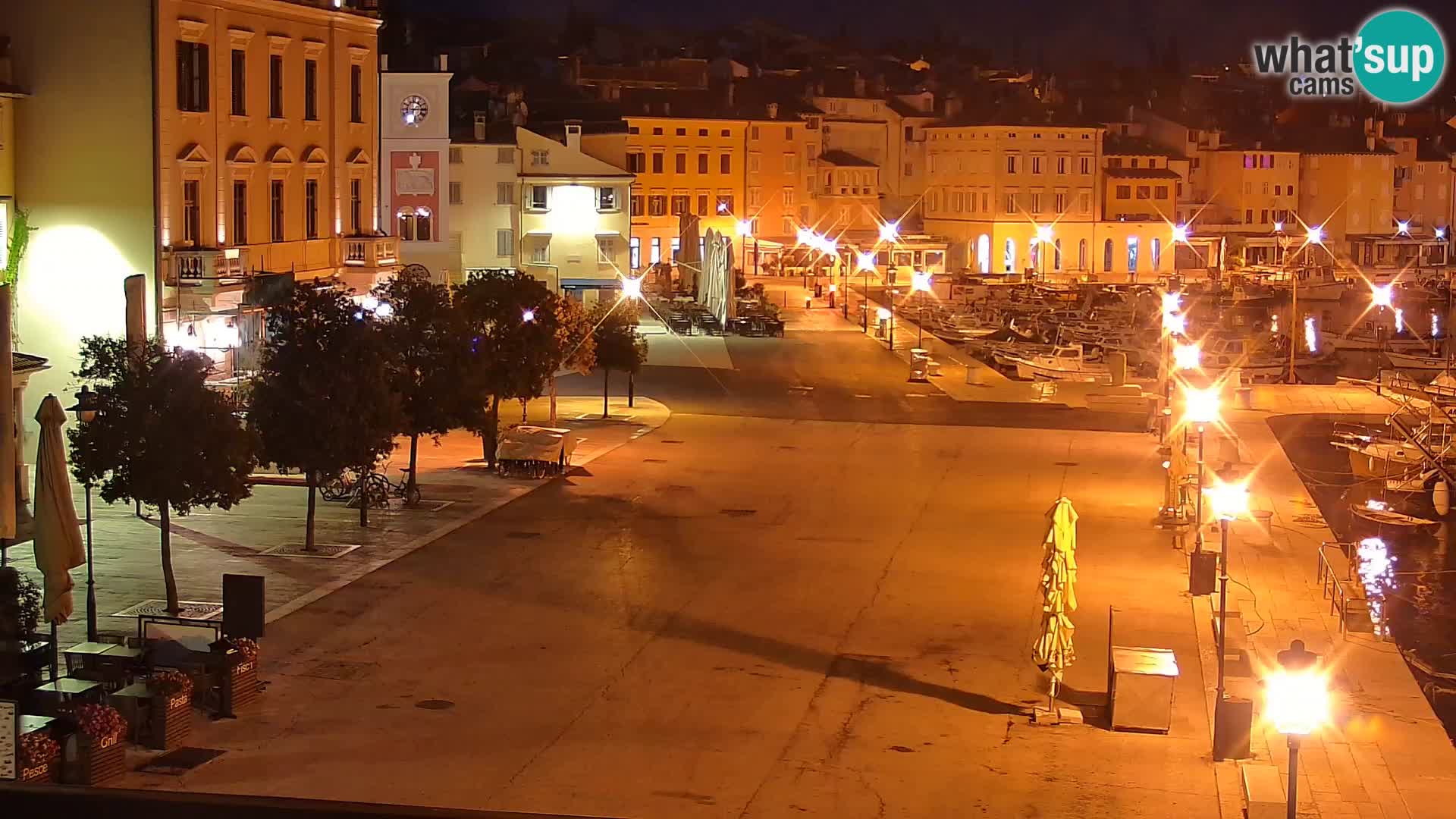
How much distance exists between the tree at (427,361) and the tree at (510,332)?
2531mm

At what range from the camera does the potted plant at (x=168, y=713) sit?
14.9m

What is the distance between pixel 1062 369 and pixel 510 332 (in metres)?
26.5

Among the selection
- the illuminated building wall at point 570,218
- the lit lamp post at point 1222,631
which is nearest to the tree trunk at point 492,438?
the lit lamp post at point 1222,631

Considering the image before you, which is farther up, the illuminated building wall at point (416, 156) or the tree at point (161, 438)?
the illuminated building wall at point (416, 156)

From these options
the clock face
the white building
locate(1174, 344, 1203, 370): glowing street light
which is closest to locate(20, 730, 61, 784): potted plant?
locate(1174, 344, 1203, 370): glowing street light

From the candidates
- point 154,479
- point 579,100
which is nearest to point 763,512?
point 154,479

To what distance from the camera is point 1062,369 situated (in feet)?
183

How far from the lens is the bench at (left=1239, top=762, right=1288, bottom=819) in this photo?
1377 centimetres

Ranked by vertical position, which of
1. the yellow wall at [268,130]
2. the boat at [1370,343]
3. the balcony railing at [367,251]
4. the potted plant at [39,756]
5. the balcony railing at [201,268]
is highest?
the yellow wall at [268,130]

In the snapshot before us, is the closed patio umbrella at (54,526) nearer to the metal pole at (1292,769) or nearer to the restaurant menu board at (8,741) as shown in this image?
the restaurant menu board at (8,741)

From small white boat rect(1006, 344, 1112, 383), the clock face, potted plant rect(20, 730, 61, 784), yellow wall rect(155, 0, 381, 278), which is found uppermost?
the clock face

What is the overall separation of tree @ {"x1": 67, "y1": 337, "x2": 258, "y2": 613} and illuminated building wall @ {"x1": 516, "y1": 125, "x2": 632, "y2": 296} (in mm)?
50105

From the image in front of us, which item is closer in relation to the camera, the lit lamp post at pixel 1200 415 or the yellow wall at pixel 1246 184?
the lit lamp post at pixel 1200 415

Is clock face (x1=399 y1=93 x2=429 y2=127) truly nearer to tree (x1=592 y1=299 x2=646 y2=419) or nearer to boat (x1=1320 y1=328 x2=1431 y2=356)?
tree (x1=592 y1=299 x2=646 y2=419)
